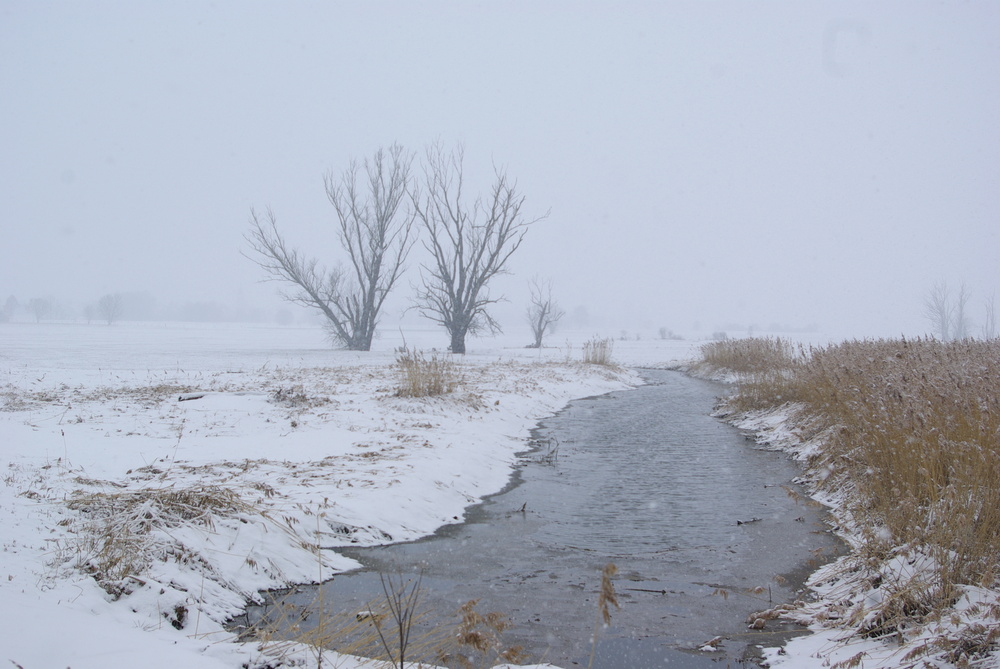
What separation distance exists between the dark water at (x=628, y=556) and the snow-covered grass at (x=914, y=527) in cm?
40

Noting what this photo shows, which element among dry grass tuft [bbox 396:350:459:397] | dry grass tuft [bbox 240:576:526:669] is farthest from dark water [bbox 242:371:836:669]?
dry grass tuft [bbox 396:350:459:397]

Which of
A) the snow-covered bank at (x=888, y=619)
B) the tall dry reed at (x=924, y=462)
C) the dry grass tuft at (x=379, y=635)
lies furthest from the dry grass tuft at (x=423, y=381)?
the snow-covered bank at (x=888, y=619)

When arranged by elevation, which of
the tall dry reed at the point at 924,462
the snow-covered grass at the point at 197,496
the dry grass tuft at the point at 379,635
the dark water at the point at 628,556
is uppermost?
the tall dry reed at the point at 924,462

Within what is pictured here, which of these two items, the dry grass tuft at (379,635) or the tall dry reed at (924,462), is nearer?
the dry grass tuft at (379,635)

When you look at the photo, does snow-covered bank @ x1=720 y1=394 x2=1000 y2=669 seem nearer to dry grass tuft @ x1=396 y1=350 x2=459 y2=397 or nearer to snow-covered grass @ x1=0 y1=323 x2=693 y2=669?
snow-covered grass @ x1=0 y1=323 x2=693 y2=669

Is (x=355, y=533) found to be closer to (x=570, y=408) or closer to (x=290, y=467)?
(x=290, y=467)

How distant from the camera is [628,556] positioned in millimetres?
4750

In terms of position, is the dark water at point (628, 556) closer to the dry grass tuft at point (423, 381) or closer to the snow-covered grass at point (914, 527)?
the snow-covered grass at point (914, 527)

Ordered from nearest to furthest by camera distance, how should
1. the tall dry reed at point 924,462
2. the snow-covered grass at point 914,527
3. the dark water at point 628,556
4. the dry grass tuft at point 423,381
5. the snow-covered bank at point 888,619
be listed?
the snow-covered bank at point 888,619 → the snow-covered grass at point 914,527 → the tall dry reed at point 924,462 → the dark water at point 628,556 → the dry grass tuft at point 423,381

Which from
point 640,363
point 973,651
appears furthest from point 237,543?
point 640,363

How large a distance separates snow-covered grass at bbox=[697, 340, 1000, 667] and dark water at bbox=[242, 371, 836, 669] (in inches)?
15.9

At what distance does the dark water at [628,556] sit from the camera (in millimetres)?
3420

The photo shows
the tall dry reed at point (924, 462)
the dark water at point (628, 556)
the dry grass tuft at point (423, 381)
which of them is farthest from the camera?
the dry grass tuft at point (423, 381)

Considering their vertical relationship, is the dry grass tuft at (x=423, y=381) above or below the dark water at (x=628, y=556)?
above
